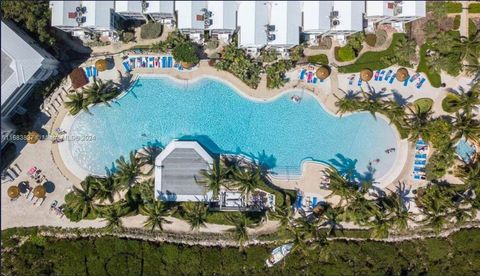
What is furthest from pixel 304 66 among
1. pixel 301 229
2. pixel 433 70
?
pixel 301 229

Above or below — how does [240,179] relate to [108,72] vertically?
below

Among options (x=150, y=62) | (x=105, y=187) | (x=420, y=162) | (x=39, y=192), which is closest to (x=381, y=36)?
(x=420, y=162)

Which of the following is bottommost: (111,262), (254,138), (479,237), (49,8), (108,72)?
(111,262)

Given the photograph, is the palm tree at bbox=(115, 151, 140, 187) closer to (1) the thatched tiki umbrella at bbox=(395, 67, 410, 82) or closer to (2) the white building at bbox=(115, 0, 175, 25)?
(2) the white building at bbox=(115, 0, 175, 25)

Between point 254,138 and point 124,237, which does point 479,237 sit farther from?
point 124,237

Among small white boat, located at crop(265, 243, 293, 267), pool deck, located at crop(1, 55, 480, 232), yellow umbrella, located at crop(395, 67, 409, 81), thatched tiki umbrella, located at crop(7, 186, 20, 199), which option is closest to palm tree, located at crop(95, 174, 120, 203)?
pool deck, located at crop(1, 55, 480, 232)
